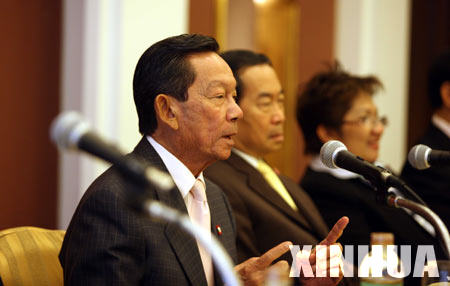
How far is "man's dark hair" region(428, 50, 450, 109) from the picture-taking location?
3.61 m

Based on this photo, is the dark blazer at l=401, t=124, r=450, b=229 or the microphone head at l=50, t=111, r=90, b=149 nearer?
the microphone head at l=50, t=111, r=90, b=149

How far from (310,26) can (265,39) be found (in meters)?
0.49

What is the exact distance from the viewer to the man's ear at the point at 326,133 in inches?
124

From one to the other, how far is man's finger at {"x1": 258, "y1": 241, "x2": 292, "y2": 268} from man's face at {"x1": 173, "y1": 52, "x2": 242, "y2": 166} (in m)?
0.34

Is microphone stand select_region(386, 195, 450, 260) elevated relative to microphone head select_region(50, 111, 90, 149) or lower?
lower

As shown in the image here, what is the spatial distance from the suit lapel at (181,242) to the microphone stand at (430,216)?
532 millimetres

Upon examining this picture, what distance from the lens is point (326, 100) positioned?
313 cm

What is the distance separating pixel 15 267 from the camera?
1771mm

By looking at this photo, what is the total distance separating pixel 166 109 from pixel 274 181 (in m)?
0.97

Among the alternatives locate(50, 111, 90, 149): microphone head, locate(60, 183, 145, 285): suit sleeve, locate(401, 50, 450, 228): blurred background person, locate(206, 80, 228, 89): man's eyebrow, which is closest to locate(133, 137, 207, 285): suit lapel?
locate(60, 183, 145, 285): suit sleeve

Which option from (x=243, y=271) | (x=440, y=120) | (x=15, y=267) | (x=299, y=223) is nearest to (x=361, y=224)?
(x=299, y=223)

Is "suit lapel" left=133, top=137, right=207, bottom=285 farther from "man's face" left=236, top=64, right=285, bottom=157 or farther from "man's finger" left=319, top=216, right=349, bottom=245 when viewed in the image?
"man's face" left=236, top=64, right=285, bottom=157

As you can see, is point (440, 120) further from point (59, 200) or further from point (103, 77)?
point (59, 200)

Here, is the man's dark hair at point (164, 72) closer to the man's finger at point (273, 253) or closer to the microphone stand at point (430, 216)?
the man's finger at point (273, 253)
